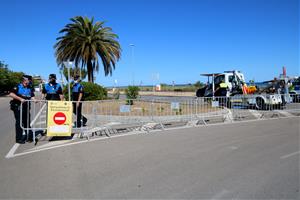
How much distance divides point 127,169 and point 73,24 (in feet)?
71.5

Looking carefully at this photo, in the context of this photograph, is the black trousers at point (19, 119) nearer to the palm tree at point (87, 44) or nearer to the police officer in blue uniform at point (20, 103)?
the police officer in blue uniform at point (20, 103)

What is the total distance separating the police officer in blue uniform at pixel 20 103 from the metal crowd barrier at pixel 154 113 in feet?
0.11

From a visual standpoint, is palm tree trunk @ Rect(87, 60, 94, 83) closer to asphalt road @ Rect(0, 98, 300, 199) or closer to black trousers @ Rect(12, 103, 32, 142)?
black trousers @ Rect(12, 103, 32, 142)

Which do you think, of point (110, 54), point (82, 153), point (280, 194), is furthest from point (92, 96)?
point (280, 194)

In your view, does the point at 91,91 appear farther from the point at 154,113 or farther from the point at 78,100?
the point at 78,100

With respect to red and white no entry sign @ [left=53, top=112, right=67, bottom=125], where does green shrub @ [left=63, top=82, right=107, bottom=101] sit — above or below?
above

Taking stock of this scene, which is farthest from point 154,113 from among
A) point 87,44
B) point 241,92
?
point 87,44

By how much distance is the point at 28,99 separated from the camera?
291 inches

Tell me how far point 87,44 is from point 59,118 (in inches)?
687

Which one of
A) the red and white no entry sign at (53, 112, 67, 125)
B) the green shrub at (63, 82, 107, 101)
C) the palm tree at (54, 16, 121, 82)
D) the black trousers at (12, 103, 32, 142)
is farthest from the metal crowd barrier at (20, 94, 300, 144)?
the palm tree at (54, 16, 121, 82)

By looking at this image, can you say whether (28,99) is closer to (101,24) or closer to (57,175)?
(57,175)

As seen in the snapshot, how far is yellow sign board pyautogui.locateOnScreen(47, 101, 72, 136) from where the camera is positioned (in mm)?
7000

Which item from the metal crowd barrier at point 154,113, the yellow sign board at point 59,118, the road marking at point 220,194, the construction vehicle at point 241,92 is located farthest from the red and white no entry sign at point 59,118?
the construction vehicle at point 241,92

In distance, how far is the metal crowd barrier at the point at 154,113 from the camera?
861 cm
